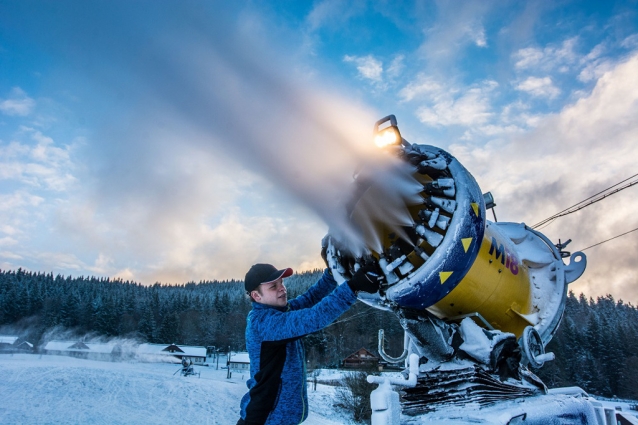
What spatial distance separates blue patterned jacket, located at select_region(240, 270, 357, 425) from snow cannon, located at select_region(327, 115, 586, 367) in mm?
1171

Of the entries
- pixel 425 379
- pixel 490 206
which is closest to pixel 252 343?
pixel 425 379

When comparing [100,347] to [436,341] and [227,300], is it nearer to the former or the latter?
[227,300]

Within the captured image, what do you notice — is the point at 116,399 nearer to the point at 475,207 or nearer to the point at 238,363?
the point at 238,363

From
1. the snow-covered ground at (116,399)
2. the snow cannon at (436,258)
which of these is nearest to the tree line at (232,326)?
the snow-covered ground at (116,399)

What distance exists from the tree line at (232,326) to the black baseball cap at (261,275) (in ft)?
218

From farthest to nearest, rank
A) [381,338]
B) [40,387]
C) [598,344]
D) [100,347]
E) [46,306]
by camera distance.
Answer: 1. [46,306]
2. [100,347]
3. [598,344]
4. [40,387]
5. [381,338]

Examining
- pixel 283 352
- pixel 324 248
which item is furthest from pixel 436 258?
pixel 283 352

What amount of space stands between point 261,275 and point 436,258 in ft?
6.40

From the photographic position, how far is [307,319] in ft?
12.2

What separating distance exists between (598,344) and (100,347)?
101535 mm

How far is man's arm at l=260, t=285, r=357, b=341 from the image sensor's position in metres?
3.72

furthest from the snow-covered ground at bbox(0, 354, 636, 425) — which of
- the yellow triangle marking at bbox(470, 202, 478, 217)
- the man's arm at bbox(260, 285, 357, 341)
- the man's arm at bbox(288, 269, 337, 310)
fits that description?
the man's arm at bbox(260, 285, 357, 341)

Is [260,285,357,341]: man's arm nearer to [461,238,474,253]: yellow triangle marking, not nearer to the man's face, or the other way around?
the man's face

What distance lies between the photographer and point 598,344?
69.8 meters
